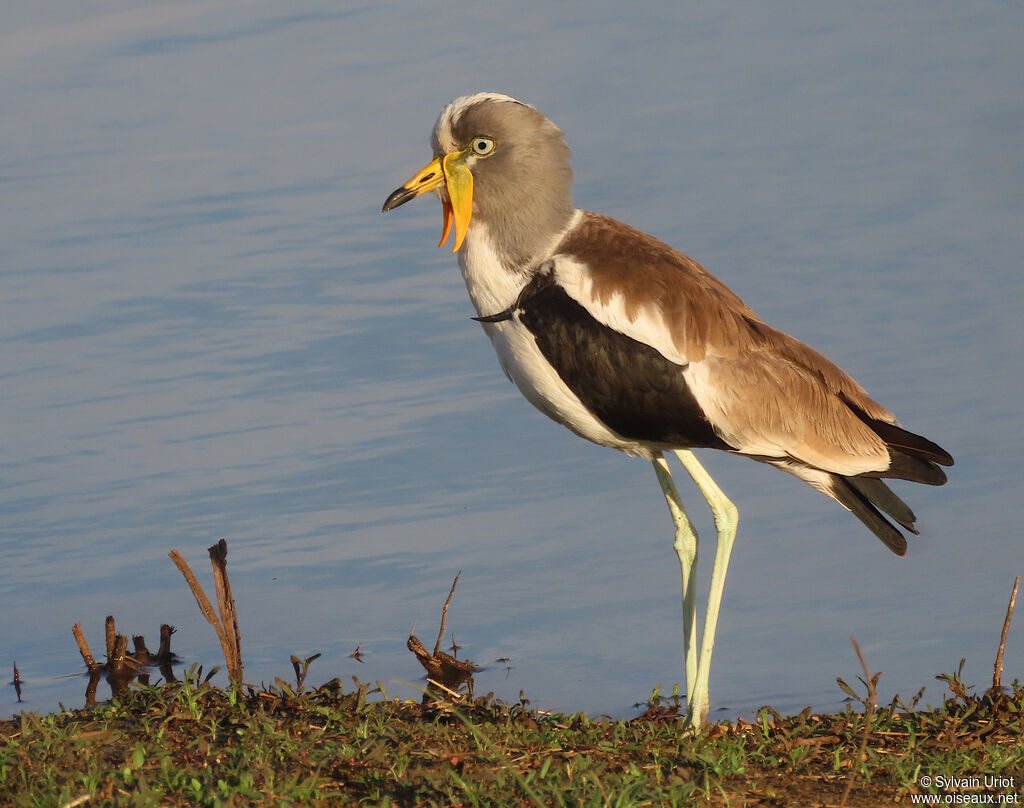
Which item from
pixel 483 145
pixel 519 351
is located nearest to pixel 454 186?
pixel 483 145

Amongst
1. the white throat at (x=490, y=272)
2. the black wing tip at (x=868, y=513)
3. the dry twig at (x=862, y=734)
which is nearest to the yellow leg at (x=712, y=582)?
the black wing tip at (x=868, y=513)

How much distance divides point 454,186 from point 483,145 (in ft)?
0.57

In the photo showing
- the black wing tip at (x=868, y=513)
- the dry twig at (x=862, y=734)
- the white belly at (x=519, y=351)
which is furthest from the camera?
the black wing tip at (x=868, y=513)

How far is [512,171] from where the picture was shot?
19.2 feet

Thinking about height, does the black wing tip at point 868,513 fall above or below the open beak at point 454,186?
below

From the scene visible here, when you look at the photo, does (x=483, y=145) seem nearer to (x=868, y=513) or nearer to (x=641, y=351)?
(x=641, y=351)

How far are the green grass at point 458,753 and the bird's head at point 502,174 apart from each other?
1633mm

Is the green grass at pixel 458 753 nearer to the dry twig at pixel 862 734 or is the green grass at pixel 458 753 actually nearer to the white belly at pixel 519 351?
the dry twig at pixel 862 734

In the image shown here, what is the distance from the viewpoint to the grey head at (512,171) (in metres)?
Result: 5.76

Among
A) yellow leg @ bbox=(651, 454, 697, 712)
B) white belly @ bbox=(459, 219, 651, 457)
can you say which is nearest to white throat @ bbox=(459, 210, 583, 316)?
white belly @ bbox=(459, 219, 651, 457)

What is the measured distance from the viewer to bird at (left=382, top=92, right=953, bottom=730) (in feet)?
18.2

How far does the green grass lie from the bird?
19.7 inches

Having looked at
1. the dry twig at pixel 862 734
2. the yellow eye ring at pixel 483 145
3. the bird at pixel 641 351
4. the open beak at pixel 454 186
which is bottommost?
the dry twig at pixel 862 734

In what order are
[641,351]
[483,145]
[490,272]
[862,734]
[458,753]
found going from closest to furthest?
[458,753], [862,734], [641,351], [490,272], [483,145]
